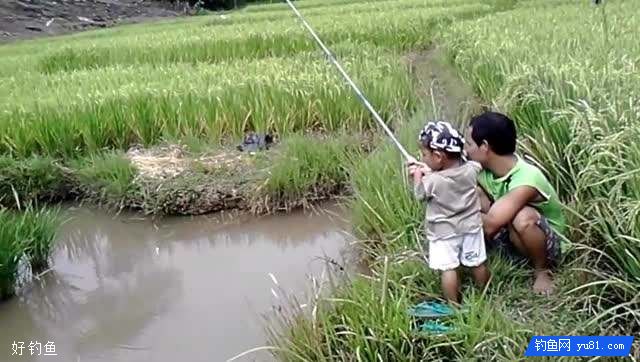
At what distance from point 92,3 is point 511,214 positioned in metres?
25.0

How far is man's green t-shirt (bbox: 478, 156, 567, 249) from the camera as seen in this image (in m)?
2.48

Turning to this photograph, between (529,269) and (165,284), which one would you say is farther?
(165,284)

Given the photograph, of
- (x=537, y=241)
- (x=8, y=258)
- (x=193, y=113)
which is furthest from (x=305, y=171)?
(x=537, y=241)

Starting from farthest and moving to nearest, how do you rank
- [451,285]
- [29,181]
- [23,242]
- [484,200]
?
[29,181]
[23,242]
[484,200]
[451,285]

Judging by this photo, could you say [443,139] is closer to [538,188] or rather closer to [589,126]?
[538,188]

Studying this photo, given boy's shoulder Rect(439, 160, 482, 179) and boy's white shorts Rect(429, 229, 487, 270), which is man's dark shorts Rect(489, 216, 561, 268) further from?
boy's shoulder Rect(439, 160, 482, 179)

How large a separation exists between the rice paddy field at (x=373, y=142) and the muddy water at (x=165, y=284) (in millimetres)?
218

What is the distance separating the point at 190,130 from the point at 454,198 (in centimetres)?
324

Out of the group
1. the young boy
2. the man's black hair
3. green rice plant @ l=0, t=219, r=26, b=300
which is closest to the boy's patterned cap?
the young boy

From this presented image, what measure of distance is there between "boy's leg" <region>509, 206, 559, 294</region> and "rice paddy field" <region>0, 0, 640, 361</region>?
59 mm

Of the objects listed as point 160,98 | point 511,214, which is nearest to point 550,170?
point 511,214

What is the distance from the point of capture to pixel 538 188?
8.09 ft

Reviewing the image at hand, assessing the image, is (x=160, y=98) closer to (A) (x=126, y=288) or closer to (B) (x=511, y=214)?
(A) (x=126, y=288)

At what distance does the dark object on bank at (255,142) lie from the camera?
5031 millimetres
